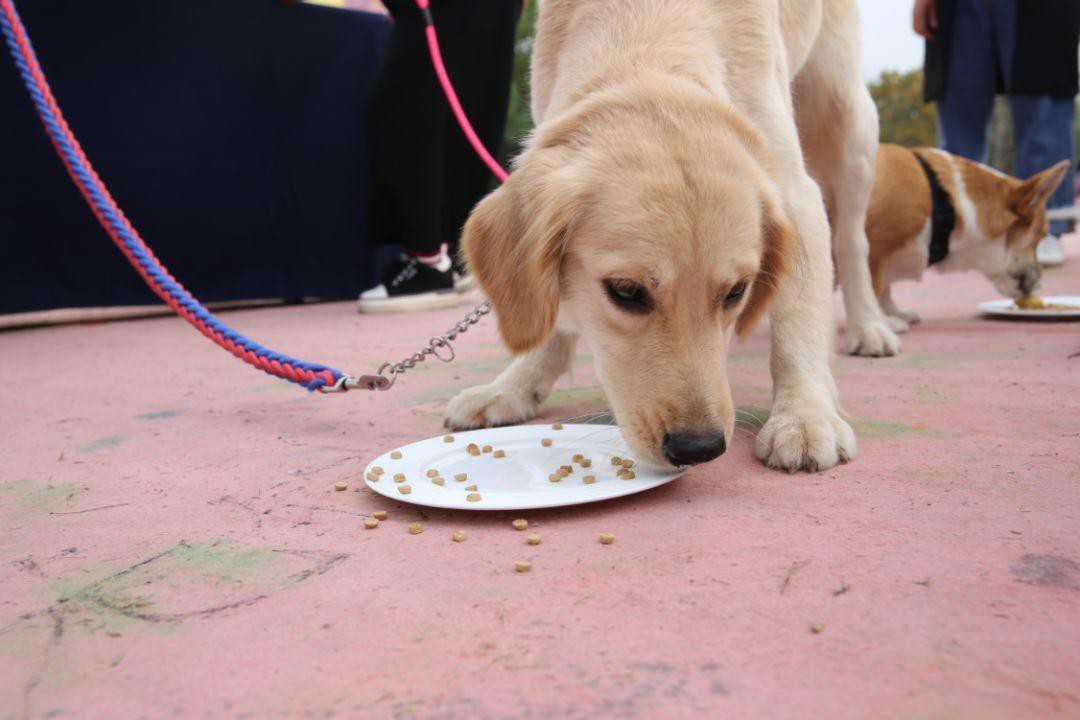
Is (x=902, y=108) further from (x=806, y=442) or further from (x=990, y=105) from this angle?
(x=806, y=442)

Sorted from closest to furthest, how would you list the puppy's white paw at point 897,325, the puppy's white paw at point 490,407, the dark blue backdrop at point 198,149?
the puppy's white paw at point 490,407
the puppy's white paw at point 897,325
the dark blue backdrop at point 198,149

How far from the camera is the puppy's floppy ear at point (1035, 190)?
5008 millimetres

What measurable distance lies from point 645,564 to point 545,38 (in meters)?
1.89

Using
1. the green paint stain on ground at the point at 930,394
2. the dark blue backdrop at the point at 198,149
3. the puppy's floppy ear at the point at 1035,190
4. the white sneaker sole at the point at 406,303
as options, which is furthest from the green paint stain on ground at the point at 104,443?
the puppy's floppy ear at the point at 1035,190

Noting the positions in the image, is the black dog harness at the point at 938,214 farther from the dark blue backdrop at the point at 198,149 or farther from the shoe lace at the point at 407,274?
the dark blue backdrop at the point at 198,149

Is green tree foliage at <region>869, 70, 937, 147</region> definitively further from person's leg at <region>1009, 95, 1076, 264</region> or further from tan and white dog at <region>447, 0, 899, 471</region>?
tan and white dog at <region>447, 0, 899, 471</region>

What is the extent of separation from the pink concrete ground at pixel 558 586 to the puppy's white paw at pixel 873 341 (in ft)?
3.77

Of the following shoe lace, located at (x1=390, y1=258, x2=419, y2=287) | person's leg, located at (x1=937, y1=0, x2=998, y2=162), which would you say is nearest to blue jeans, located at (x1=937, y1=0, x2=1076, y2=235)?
person's leg, located at (x1=937, y1=0, x2=998, y2=162)

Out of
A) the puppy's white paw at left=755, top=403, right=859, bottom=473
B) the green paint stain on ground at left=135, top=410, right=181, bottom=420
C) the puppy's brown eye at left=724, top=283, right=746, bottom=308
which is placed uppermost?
the puppy's brown eye at left=724, top=283, right=746, bottom=308

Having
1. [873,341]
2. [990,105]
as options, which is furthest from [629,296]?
[990,105]

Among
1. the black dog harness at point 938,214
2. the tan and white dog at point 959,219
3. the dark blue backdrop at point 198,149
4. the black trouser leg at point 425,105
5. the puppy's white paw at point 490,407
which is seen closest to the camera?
the puppy's white paw at point 490,407

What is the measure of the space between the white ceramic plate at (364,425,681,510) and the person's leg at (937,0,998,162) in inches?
213

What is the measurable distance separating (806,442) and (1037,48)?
17.5 feet

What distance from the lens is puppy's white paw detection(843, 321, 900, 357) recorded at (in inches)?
139
